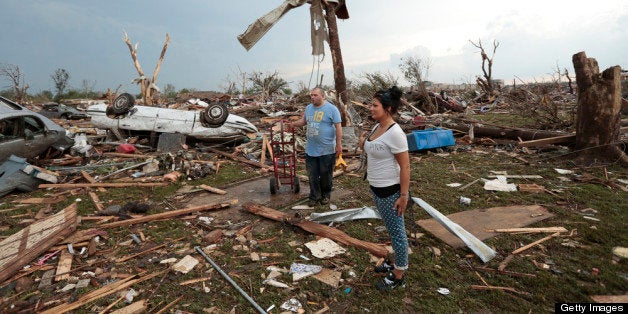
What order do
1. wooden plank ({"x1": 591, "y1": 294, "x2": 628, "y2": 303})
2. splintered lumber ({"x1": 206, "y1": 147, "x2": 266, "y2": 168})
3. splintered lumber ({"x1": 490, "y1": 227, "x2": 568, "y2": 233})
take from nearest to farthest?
wooden plank ({"x1": 591, "y1": 294, "x2": 628, "y2": 303}) < splintered lumber ({"x1": 490, "y1": 227, "x2": 568, "y2": 233}) < splintered lumber ({"x1": 206, "y1": 147, "x2": 266, "y2": 168})

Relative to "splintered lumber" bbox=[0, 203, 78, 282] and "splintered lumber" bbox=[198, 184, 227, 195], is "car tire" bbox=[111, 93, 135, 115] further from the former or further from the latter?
"splintered lumber" bbox=[0, 203, 78, 282]

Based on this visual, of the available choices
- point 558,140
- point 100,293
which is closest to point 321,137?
point 100,293

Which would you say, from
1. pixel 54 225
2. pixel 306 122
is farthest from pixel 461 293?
pixel 54 225

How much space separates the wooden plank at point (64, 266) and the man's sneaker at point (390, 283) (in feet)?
11.5

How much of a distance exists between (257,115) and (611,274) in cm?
1419

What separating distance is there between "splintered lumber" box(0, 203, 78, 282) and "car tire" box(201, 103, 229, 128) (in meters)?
5.46

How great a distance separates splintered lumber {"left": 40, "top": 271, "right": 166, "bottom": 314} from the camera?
118 inches

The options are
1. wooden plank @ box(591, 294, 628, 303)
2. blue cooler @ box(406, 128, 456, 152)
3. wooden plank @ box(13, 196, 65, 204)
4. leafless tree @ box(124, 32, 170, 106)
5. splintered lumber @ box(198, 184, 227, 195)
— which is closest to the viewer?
wooden plank @ box(591, 294, 628, 303)

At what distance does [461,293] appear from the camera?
3123 mm

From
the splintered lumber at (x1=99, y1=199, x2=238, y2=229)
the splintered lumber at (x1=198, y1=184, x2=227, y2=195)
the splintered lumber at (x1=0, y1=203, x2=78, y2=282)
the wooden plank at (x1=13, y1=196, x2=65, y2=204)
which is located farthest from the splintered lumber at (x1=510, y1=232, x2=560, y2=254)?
the wooden plank at (x1=13, y1=196, x2=65, y2=204)

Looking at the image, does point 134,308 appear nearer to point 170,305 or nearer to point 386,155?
point 170,305

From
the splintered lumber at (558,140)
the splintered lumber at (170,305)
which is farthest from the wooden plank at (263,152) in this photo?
the splintered lumber at (558,140)

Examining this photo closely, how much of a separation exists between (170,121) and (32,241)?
6.33 m
